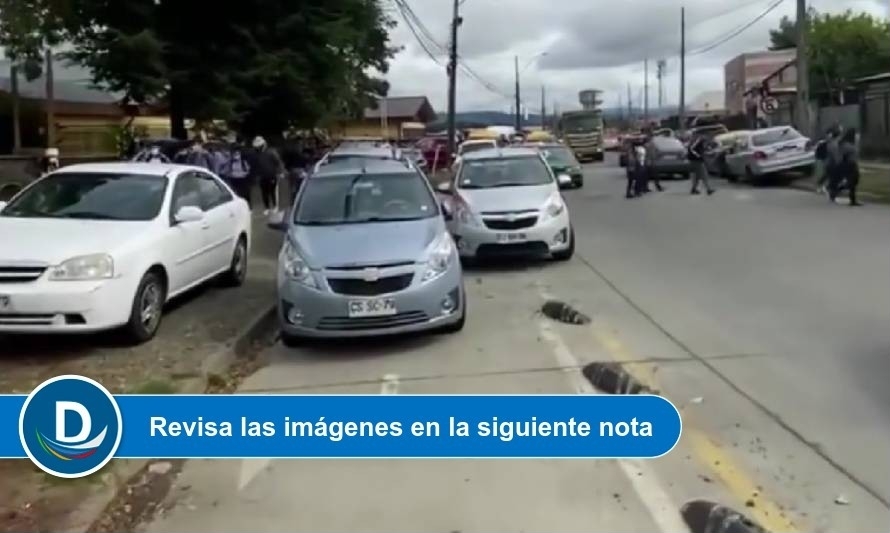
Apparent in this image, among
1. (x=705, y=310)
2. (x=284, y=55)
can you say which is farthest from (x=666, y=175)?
(x=705, y=310)

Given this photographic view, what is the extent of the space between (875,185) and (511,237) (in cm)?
1592

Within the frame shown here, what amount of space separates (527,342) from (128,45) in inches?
585

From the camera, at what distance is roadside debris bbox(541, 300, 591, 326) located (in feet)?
32.5

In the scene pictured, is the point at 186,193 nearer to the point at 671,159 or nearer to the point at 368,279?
the point at 368,279

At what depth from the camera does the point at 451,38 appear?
49188 mm

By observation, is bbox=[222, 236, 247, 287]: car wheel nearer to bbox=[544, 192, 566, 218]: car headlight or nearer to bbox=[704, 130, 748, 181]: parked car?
bbox=[544, 192, 566, 218]: car headlight

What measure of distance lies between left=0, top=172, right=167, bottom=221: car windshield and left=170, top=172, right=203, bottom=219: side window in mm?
146

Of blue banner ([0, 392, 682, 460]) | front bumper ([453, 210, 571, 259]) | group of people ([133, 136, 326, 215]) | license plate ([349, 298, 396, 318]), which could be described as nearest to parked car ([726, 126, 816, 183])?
group of people ([133, 136, 326, 215])

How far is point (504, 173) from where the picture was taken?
15.1 metres

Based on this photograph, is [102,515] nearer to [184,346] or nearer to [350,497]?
[350,497]

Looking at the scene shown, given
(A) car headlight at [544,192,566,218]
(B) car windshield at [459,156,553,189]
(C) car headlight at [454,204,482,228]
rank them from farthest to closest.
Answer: (B) car windshield at [459,156,553,189], (A) car headlight at [544,192,566,218], (C) car headlight at [454,204,482,228]

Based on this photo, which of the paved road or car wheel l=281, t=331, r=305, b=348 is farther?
car wheel l=281, t=331, r=305, b=348

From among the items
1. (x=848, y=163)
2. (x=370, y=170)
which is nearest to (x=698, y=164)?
(x=848, y=163)

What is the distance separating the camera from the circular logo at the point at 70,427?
196 inches
